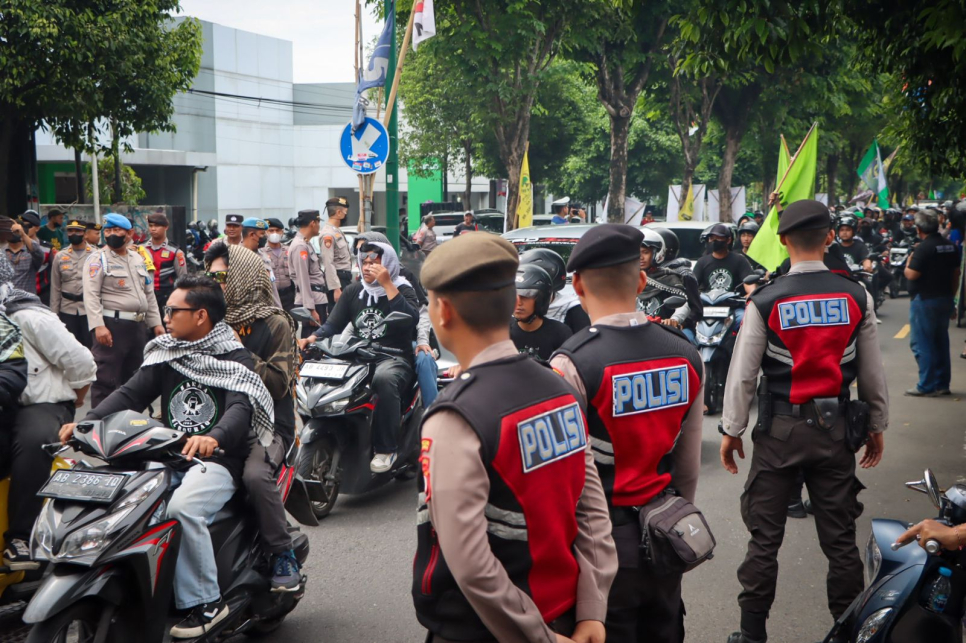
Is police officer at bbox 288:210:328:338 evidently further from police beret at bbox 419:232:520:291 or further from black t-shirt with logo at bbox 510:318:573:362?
police beret at bbox 419:232:520:291

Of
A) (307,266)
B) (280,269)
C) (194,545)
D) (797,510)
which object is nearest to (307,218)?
(307,266)

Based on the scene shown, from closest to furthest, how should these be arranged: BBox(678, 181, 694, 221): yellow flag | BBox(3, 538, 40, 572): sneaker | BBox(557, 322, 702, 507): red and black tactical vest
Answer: BBox(557, 322, 702, 507): red and black tactical vest → BBox(3, 538, 40, 572): sneaker → BBox(678, 181, 694, 221): yellow flag

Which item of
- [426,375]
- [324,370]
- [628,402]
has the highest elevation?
[628,402]

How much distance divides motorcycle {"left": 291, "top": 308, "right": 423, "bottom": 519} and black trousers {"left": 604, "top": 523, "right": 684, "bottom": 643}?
332cm

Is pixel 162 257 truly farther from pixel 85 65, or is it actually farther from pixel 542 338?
pixel 85 65

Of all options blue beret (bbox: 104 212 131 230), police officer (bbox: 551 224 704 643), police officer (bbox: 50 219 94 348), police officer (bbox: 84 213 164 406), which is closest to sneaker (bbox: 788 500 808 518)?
police officer (bbox: 551 224 704 643)

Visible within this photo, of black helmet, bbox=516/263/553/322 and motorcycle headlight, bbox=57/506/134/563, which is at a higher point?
black helmet, bbox=516/263/553/322

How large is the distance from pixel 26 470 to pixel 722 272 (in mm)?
7322

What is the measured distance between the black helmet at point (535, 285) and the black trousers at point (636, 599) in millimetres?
2643

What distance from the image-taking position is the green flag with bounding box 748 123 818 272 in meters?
8.24

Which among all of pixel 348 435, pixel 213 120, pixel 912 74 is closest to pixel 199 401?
pixel 348 435

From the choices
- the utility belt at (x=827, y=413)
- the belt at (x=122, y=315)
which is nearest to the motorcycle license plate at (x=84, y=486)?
the utility belt at (x=827, y=413)

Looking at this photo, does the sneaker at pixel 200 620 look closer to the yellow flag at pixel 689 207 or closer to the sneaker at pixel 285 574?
the sneaker at pixel 285 574

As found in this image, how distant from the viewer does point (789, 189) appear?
836 centimetres
